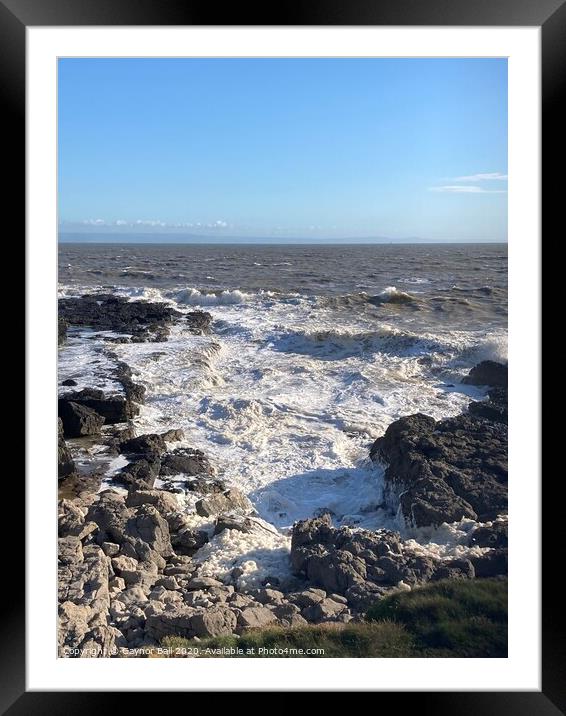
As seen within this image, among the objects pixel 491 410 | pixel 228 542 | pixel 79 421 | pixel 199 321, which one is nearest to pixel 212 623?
pixel 228 542

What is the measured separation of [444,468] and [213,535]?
1.88 metres

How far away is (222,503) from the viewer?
5.03 meters

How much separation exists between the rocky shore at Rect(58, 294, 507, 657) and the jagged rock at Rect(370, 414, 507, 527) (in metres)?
0.01

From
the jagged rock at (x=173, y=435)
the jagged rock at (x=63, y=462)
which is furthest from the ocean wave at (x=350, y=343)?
the jagged rock at (x=63, y=462)

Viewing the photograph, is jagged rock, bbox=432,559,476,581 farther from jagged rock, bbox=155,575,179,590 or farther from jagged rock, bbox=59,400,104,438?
jagged rock, bbox=59,400,104,438

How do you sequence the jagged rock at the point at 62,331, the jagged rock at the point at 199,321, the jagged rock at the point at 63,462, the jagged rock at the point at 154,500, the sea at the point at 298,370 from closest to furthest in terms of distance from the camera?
1. the jagged rock at the point at 154,500
2. the jagged rock at the point at 63,462
3. the sea at the point at 298,370
4. the jagged rock at the point at 62,331
5. the jagged rock at the point at 199,321

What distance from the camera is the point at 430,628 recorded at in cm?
319

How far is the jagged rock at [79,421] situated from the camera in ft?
20.8

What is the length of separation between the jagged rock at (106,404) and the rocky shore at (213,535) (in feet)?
1.40

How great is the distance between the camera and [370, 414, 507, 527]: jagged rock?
460 centimetres

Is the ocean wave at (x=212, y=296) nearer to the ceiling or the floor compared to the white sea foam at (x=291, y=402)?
nearer to the ceiling

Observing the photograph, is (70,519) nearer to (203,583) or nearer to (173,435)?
(203,583)

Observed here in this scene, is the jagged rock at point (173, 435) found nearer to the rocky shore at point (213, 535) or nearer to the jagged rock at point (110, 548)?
the rocky shore at point (213, 535)
